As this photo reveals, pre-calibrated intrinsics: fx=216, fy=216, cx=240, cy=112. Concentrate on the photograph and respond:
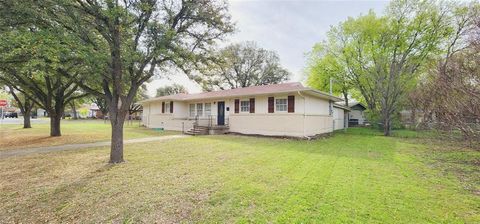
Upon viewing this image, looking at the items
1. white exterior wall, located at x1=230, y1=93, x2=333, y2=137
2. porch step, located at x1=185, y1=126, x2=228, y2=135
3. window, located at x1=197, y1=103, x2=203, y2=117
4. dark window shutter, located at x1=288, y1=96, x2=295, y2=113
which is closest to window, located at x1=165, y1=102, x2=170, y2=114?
window, located at x1=197, y1=103, x2=203, y2=117

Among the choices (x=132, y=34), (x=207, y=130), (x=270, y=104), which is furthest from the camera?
(x=207, y=130)

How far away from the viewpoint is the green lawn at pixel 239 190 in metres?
3.39

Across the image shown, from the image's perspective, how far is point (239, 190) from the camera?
14.5 ft

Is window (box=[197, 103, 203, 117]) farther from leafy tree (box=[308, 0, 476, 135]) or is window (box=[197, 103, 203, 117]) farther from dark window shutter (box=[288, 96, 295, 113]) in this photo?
leafy tree (box=[308, 0, 476, 135])

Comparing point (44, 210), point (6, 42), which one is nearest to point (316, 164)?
point (44, 210)

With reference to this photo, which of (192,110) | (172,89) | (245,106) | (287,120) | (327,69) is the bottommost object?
(287,120)

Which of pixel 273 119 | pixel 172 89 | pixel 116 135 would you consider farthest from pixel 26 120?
pixel 172 89

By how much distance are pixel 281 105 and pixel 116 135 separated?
32.1 feet

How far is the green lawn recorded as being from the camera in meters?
3.39

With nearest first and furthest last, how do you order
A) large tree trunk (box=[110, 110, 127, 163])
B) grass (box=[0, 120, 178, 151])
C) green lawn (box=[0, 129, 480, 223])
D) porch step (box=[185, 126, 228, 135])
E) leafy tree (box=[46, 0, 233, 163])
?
green lawn (box=[0, 129, 480, 223]) < leafy tree (box=[46, 0, 233, 163]) < large tree trunk (box=[110, 110, 127, 163]) < grass (box=[0, 120, 178, 151]) < porch step (box=[185, 126, 228, 135])

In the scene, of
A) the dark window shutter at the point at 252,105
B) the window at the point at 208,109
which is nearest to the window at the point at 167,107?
the window at the point at 208,109

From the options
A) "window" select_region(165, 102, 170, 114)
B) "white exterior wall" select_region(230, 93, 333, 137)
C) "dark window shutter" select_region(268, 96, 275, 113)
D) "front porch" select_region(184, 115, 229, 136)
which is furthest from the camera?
"window" select_region(165, 102, 170, 114)

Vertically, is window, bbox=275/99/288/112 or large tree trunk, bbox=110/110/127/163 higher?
window, bbox=275/99/288/112

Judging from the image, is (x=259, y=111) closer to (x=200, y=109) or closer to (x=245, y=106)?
(x=245, y=106)
